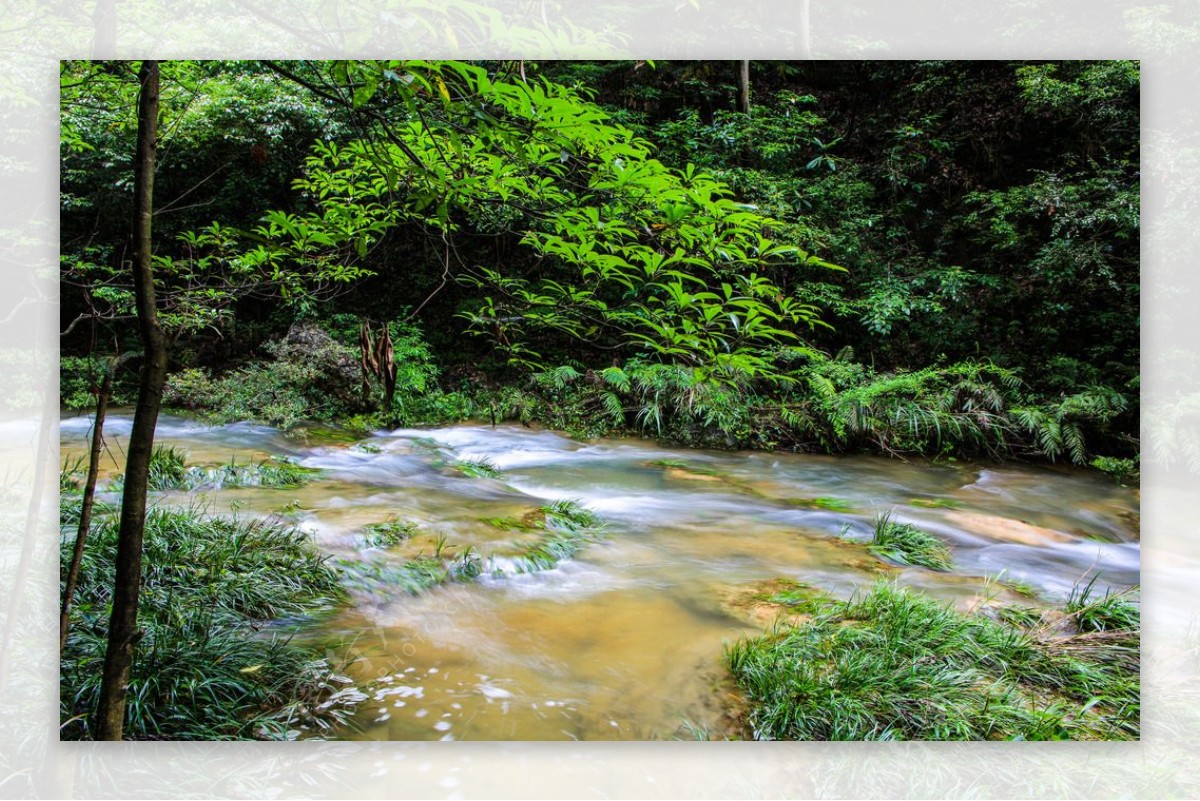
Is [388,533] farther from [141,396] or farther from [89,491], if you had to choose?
[141,396]

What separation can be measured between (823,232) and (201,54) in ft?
7.94

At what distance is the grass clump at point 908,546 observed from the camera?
2602mm

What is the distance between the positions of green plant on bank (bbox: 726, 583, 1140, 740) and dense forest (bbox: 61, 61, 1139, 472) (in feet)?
2.84

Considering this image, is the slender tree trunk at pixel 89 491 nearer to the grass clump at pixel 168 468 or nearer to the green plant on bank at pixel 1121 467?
the grass clump at pixel 168 468

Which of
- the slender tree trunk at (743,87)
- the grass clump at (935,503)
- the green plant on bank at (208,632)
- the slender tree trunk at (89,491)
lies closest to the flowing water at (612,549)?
the grass clump at (935,503)

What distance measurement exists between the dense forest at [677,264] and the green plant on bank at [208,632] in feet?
2.09

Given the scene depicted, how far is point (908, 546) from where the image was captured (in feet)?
8.71

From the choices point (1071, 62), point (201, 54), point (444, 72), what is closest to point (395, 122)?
point (444, 72)

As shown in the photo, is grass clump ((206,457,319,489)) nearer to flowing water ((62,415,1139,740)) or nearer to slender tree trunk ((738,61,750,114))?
flowing water ((62,415,1139,740))

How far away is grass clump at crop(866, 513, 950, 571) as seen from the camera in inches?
102

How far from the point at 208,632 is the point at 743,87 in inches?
119

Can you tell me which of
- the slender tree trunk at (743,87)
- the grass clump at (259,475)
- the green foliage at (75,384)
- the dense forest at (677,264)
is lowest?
the grass clump at (259,475)

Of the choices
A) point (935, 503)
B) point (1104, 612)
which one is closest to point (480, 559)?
point (935, 503)

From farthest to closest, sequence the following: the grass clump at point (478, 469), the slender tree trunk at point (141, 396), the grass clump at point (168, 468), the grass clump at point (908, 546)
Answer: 1. the grass clump at point (478, 469)
2. the grass clump at point (168, 468)
3. the grass clump at point (908, 546)
4. the slender tree trunk at point (141, 396)
